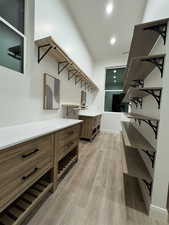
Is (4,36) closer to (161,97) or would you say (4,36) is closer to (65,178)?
(161,97)

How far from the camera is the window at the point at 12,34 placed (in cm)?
130

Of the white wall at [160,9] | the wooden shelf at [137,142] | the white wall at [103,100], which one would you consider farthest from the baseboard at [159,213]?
the white wall at [103,100]

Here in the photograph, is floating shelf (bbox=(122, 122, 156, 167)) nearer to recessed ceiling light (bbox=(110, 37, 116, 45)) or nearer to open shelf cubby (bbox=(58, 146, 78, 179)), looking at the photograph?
open shelf cubby (bbox=(58, 146, 78, 179))

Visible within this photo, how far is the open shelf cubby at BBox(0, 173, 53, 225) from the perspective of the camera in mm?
951

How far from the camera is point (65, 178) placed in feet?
5.78

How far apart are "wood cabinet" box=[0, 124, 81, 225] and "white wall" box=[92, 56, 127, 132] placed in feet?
13.2

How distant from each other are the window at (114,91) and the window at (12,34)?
4482 millimetres

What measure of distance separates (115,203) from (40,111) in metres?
1.71

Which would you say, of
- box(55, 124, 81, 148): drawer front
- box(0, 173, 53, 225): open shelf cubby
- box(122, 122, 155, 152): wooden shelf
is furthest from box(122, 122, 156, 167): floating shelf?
box(0, 173, 53, 225): open shelf cubby

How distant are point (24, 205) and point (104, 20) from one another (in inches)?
166

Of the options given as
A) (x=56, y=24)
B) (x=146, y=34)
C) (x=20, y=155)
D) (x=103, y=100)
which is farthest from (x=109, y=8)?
(x=20, y=155)

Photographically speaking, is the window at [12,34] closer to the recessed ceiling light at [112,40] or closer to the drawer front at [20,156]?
the drawer front at [20,156]

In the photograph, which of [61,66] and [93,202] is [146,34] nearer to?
[61,66]

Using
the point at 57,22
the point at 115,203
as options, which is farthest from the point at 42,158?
the point at 57,22
